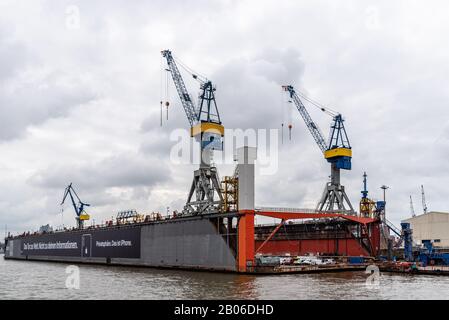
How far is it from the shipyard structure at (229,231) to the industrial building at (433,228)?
83.0ft

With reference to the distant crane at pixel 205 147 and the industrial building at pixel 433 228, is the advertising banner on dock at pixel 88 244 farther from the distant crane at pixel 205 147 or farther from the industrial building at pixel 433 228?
the industrial building at pixel 433 228

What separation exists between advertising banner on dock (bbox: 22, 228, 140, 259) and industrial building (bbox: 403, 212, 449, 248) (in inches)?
2769

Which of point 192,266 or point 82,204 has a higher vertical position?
point 82,204

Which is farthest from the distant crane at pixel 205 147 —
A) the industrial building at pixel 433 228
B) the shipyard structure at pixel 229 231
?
the industrial building at pixel 433 228

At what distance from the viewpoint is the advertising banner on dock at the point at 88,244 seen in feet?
329

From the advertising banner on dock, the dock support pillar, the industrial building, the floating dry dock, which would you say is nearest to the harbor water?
the dock support pillar

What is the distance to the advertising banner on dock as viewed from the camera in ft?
329

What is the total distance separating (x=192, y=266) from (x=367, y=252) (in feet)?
111

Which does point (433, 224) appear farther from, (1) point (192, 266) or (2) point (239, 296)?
(2) point (239, 296)

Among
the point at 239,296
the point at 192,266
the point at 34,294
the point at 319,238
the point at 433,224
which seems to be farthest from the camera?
the point at 433,224

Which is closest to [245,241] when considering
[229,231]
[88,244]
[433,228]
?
[229,231]

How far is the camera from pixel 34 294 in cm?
4894

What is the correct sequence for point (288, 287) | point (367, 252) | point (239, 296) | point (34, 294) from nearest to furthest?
point (239, 296) < point (34, 294) < point (288, 287) < point (367, 252)

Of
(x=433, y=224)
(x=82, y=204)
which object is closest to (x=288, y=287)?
(x=433, y=224)
